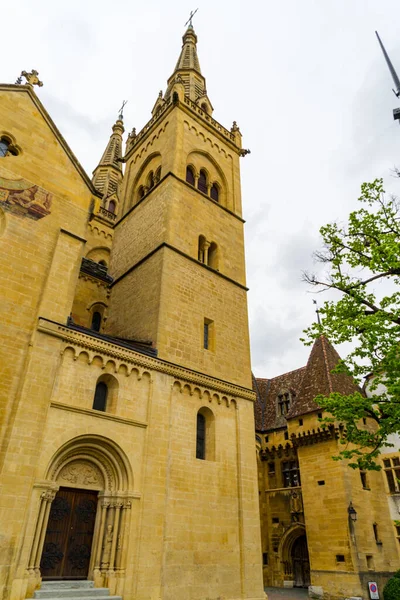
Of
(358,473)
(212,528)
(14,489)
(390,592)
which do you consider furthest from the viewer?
(358,473)

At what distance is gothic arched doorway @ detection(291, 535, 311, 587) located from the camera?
81.5 ft

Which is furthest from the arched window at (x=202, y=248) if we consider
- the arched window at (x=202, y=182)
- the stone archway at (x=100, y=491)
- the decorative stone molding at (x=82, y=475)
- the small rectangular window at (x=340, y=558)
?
the small rectangular window at (x=340, y=558)

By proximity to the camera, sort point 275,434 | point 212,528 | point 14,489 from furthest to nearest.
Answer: point 275,434
point 212,528
point 14,489

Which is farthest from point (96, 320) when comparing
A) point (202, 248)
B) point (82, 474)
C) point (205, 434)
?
point (82, 474)

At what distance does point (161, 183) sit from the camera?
21.7m

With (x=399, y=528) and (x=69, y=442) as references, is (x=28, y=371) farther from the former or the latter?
(x=399, y=528)

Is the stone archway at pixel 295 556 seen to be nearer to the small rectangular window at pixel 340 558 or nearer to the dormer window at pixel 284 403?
the small rectangular window at pixel 340 558

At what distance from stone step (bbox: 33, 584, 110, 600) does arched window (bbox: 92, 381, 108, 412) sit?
4804 millimetres

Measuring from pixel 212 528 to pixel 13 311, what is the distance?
983cm

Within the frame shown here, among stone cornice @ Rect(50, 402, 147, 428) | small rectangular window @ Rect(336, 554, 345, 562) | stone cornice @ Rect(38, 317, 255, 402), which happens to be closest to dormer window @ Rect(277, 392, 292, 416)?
small rectangular window @ Rect(336, 554, 345, 562)

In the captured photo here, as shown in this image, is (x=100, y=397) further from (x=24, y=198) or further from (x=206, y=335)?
(x=24, y=198)

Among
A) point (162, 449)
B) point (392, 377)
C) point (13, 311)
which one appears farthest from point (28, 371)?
point (392, 377)

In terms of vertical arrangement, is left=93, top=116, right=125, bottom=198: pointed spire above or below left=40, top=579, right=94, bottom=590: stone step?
above

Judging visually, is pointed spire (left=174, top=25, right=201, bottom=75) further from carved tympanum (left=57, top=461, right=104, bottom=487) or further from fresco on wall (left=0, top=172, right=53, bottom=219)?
carved tympanum (left=57, top=461, right=104, bottom=487)
